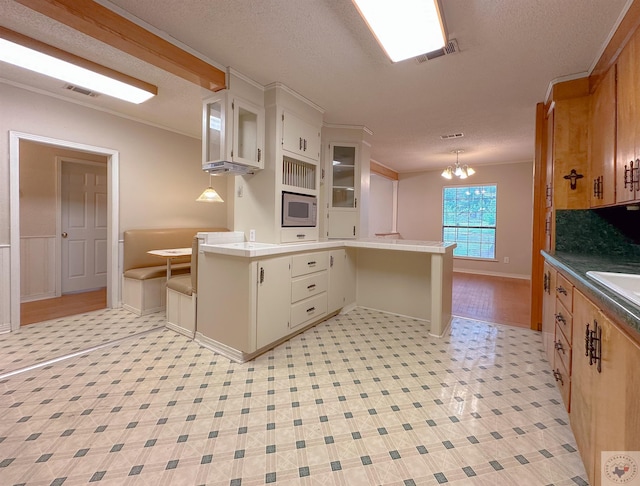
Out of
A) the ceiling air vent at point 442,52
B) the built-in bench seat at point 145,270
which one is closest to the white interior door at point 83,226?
the built-in bench seat at point 145,270

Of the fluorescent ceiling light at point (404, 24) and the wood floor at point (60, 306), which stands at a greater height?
the fluorescent ceiling light at point (404, 24)

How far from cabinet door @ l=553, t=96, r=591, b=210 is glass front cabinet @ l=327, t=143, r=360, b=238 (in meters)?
2.09

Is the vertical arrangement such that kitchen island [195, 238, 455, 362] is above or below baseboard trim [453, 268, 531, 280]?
above

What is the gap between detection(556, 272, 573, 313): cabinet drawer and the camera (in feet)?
5.12

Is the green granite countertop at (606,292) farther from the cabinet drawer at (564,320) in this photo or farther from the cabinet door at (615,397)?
the cabinet drawer at (564,320)

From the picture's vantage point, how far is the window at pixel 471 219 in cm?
647

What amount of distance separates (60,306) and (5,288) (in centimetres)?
96

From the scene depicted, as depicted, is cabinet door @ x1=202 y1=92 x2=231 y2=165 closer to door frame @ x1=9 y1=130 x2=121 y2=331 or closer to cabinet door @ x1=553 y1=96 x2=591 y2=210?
door frame @ x1=9 y1=130 x2=121 y2=331

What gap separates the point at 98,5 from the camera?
1767mm

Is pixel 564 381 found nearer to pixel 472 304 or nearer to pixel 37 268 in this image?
pixel 472 304

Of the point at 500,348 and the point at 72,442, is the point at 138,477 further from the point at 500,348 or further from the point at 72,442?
the point at 500,348

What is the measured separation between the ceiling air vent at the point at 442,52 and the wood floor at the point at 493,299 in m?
2.88

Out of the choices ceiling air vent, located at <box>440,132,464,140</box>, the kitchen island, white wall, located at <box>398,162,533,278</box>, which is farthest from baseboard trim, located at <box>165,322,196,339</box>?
white wall, located at <box>398,162,533,278</box>

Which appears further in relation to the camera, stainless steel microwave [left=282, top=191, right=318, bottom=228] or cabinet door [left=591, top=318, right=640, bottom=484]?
stainless steel microwave [left=282, top=191, right=318, bottom=228]
